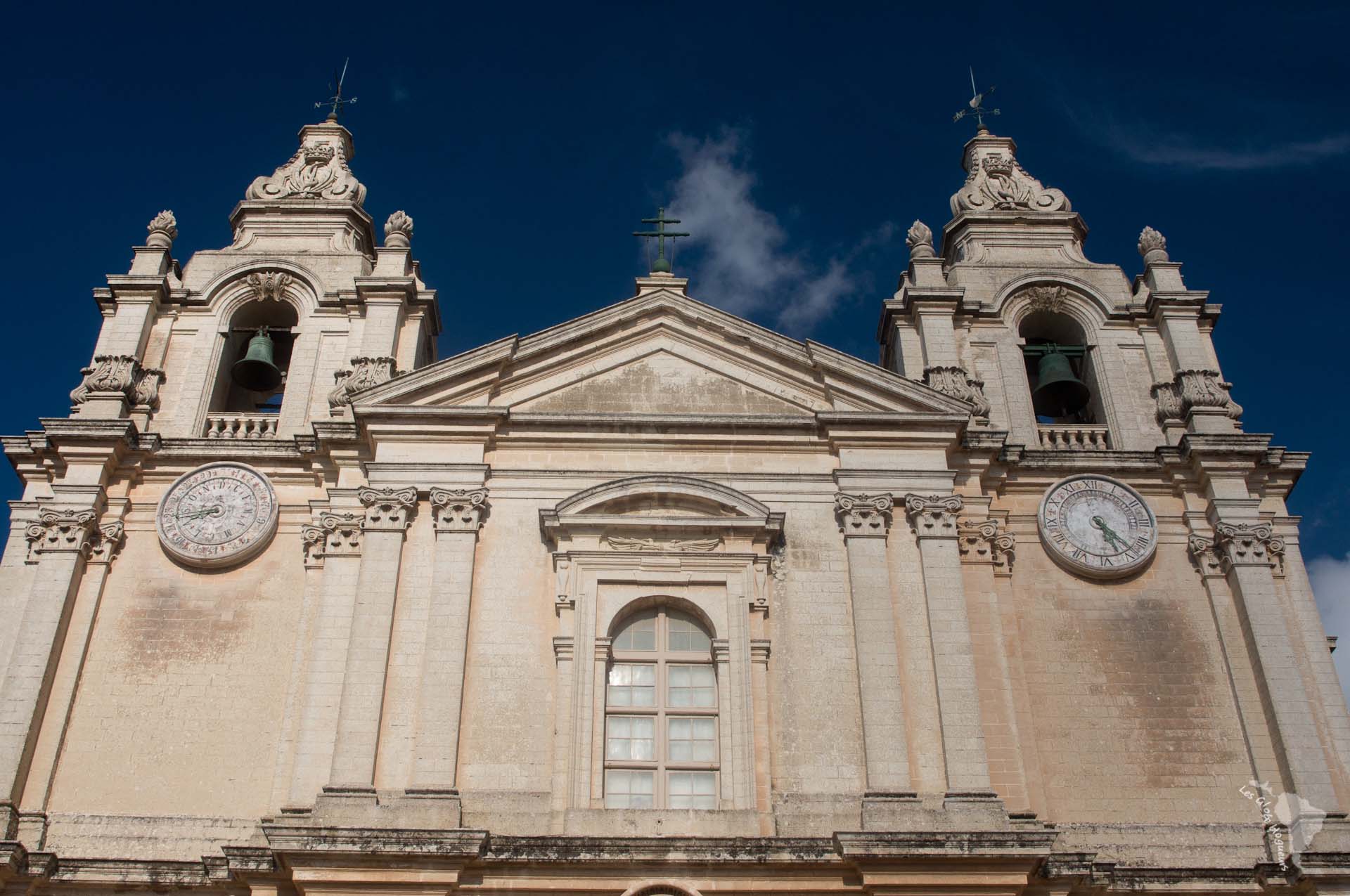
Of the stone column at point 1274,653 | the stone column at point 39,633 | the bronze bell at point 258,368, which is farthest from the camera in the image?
the bronze bell at point 258,368

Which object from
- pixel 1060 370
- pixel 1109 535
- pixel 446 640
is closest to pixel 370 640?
pixel 446 640

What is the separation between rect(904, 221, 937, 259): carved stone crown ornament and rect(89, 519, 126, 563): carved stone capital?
43.7 ft

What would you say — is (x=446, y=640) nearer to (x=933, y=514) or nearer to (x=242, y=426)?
(x=242, y=426)

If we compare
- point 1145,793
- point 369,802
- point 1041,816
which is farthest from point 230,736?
point 1145,793

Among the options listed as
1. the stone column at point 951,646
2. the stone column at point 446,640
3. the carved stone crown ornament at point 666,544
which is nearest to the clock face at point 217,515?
the stone column at point 446,640

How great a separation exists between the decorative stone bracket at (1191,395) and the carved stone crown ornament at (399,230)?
12.5 meters

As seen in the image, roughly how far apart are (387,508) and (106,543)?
13.7ft

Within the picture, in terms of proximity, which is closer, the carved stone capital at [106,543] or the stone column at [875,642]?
the stone column at [875,642]

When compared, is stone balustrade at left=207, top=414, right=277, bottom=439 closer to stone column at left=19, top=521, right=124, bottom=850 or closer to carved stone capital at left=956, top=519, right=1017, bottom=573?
stone column at left=19, top=521, right=124, bottom=850

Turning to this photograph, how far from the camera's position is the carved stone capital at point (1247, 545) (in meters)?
19.5

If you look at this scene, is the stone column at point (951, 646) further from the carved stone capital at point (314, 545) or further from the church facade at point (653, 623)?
the carved stone capital at point (314, 545)

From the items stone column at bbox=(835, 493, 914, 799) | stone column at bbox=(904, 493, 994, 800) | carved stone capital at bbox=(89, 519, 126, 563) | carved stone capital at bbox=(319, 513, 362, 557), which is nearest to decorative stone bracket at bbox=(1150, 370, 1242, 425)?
stone column at bbox=(904, 493, 994, 800)

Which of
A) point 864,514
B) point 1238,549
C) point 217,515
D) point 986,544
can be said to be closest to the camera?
point 864,514

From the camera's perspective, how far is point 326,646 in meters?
18.0
